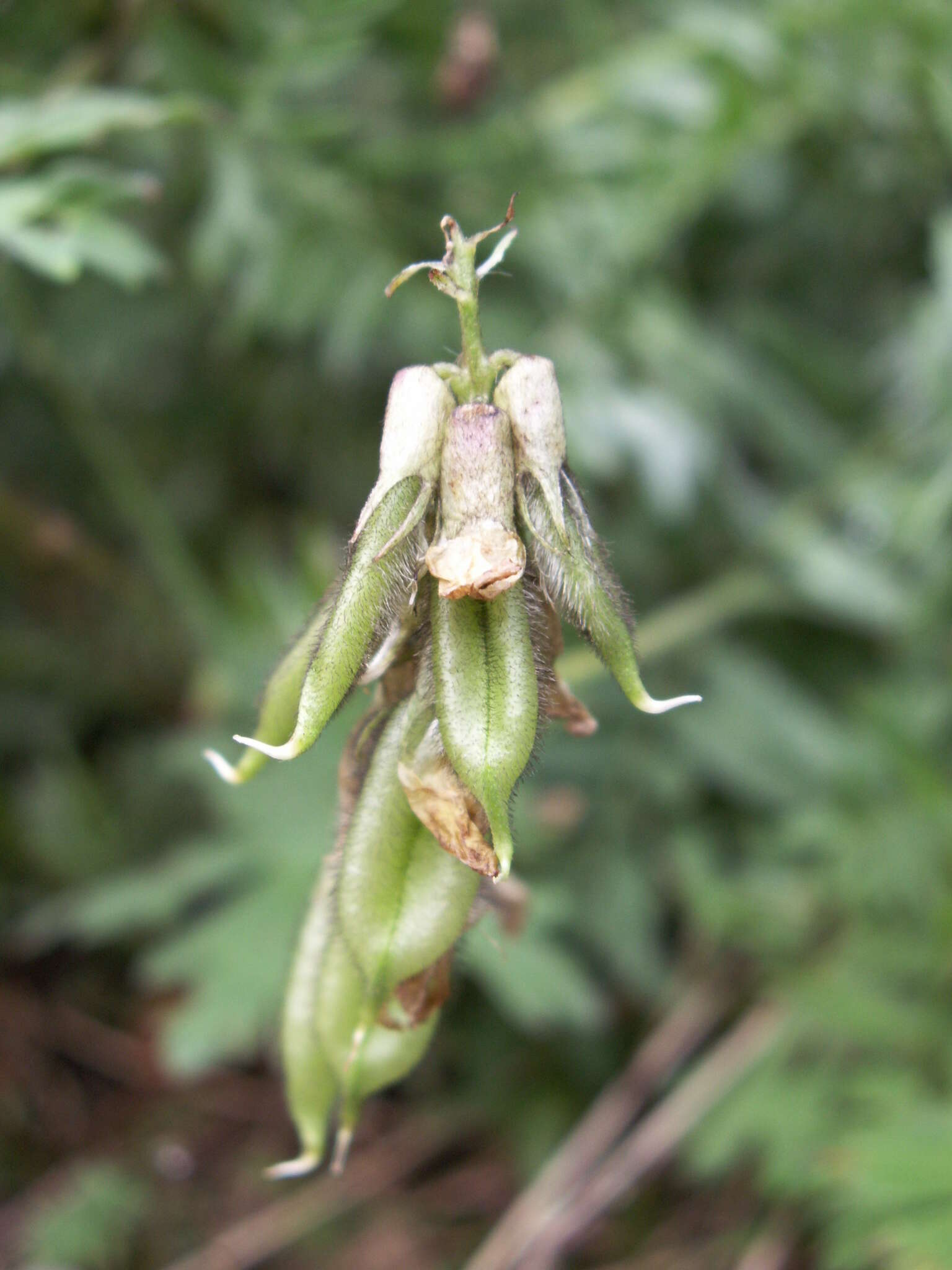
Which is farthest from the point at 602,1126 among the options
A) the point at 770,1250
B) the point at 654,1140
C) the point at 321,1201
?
the point at 321,1201

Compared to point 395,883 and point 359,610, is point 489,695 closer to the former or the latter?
point 359,610

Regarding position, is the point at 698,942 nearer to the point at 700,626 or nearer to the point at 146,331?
the point at 700,626

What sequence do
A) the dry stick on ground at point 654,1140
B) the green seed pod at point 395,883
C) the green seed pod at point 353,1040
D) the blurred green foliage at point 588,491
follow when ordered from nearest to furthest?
the green seed pod at point 395,883
the green seed pod at point 353,1040
the blurred green foliage at point 588,491
the dry stick on ground at point 654,1140

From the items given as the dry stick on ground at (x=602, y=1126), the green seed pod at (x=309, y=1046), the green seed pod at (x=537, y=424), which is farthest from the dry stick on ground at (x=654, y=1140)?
the green seed pod at (x=537, y=424)

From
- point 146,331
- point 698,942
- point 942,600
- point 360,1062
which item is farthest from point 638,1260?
point 146,331

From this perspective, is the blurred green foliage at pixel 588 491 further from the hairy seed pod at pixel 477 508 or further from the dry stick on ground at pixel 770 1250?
the hairy seed pod at pixel 477 508

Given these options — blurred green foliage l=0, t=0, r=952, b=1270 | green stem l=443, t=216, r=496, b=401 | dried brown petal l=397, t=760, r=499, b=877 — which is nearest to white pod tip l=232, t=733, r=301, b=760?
dried brown petal l=397, t=760, r=499, b=877

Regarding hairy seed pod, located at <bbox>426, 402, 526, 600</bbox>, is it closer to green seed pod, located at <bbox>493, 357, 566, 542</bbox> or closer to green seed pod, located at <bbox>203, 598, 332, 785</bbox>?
green seed pod, located at <bbox>493, 357, 566, 542</bbox>
